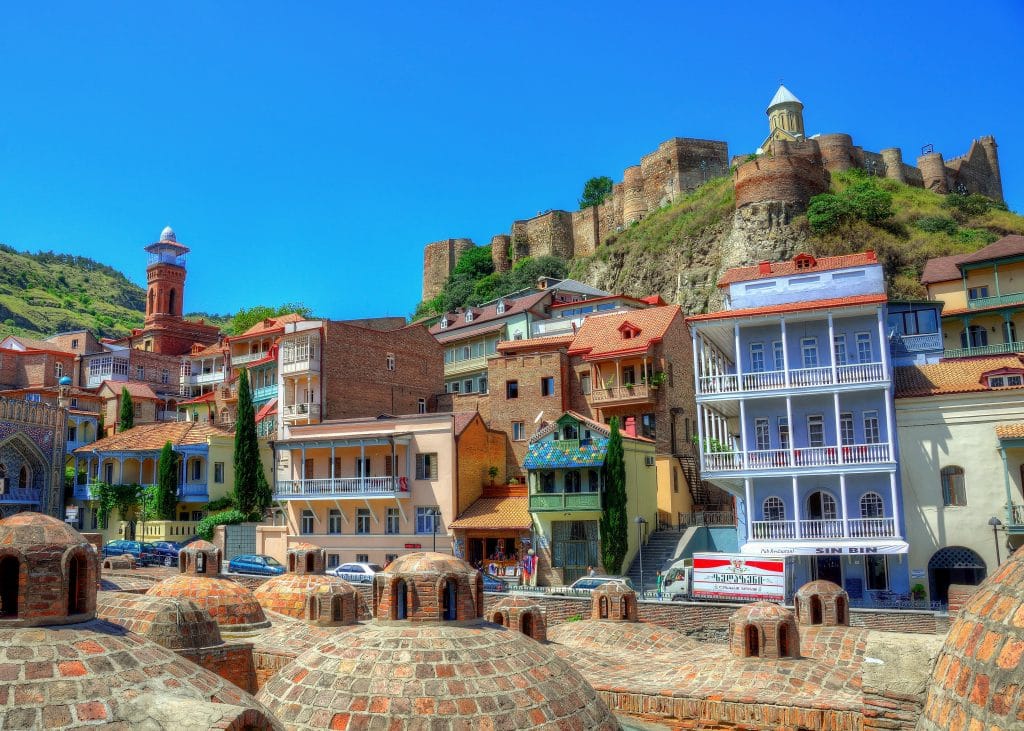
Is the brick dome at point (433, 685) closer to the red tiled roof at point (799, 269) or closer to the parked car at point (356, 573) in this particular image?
the parked car at point (356, 573)

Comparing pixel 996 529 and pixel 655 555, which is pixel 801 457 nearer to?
pixel 996 529

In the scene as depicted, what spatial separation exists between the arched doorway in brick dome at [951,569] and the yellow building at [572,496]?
11621 millimetres

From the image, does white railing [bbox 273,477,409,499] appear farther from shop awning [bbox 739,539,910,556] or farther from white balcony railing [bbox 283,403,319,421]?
shop awning [bbox 739,539,910,556]

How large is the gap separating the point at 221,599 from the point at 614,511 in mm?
19961

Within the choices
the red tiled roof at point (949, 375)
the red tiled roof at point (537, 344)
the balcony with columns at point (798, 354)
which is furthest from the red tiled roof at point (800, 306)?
the red tiled roof at point (537, 344)

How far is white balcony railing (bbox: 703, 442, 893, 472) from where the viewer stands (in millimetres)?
31672

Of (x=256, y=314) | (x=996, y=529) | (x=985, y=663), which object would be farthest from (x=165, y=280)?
(x=985, y=663)

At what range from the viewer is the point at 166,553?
40375 millimetres

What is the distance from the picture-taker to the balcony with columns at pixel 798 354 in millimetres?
32500

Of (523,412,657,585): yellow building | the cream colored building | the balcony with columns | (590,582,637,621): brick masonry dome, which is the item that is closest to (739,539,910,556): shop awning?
the cream colored building

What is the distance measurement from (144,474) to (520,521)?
84.4 ft

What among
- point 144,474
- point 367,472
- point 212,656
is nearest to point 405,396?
point 367,472

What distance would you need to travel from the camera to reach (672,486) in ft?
142

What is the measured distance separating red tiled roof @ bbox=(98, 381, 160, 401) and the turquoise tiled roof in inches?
1382
